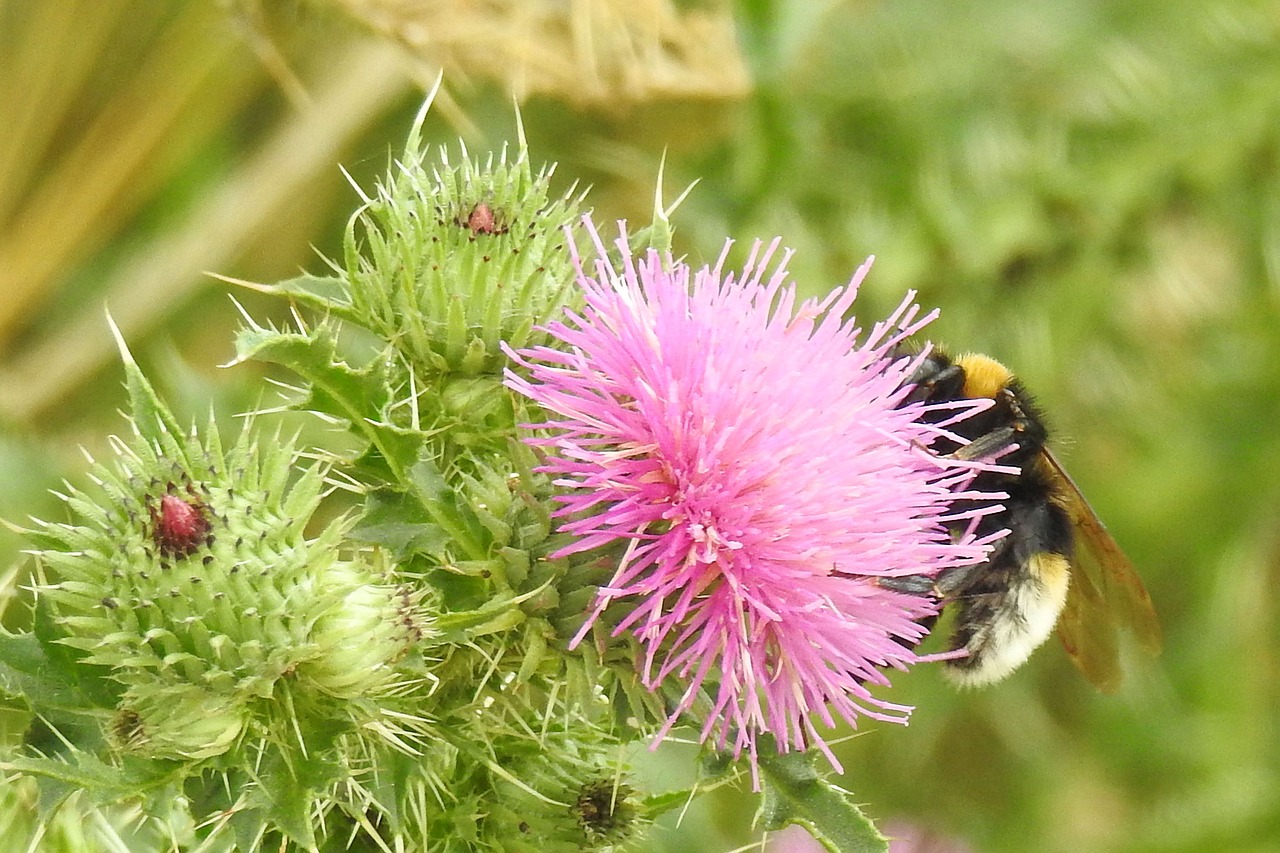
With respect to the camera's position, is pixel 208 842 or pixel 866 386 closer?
pixel 208 842

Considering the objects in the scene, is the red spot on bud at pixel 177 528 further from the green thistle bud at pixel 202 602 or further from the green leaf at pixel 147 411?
the green leaf at pixel 147 411

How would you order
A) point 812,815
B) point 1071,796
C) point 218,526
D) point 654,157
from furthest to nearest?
point 1071,796, point 654,157, point 812,815, point 218,526

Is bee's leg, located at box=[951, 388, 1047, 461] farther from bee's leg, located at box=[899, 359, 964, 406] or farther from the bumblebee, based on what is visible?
bee's leg, located at box=[899, 359, 964, 406]

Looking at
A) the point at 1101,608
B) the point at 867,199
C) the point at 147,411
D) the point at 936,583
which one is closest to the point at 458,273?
the point at 147,411

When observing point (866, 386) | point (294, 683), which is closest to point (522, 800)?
point (294, 683)

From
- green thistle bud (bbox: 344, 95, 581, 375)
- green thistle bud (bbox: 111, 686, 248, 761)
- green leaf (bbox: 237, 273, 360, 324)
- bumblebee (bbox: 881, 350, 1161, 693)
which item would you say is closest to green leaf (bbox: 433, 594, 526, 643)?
green thistle bud (bbox: 111, 686, 248, 761)

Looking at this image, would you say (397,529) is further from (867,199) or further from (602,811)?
(867,199)

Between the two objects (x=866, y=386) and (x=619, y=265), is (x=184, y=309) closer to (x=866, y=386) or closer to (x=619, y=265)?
(x=619, y=265)
